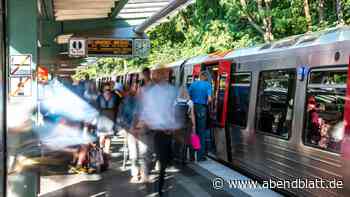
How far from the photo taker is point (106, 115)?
1108 centimetres

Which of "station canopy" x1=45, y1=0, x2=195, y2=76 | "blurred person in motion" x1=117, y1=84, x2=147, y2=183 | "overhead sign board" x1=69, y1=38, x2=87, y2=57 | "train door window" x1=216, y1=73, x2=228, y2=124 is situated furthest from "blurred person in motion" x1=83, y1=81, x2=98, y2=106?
"overhead sign board" x1=69, y1=38, x2=87, y2=57

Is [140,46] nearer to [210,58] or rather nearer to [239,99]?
[210,58]

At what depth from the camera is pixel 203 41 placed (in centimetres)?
2406

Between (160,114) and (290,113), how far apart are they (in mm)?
1907

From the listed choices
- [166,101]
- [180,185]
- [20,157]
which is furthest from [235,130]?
[20,157]

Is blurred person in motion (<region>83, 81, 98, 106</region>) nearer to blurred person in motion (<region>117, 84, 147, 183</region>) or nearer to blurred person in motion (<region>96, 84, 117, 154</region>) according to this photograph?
blurred person in motion (<region>96, 84, 117, 154</region>)

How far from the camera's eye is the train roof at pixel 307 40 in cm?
786

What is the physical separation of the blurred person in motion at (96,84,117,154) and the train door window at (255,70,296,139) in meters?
2.57

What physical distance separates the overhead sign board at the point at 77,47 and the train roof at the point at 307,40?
7388mm

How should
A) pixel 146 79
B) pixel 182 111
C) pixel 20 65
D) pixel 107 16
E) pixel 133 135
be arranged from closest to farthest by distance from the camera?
1. pixel 20 65
2. pixel 146 79
3. pixel 133 135
4. pixel 182 111
5. pixel 107 16

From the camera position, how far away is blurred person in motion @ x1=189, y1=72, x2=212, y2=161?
1185 cm

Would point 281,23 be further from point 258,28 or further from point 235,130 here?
point 235,130

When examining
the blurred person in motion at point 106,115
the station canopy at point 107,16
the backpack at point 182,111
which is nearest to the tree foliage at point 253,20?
the station canopy at point 107,16

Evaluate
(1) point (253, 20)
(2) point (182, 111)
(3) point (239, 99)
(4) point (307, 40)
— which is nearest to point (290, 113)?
(4) point (307, 40)
